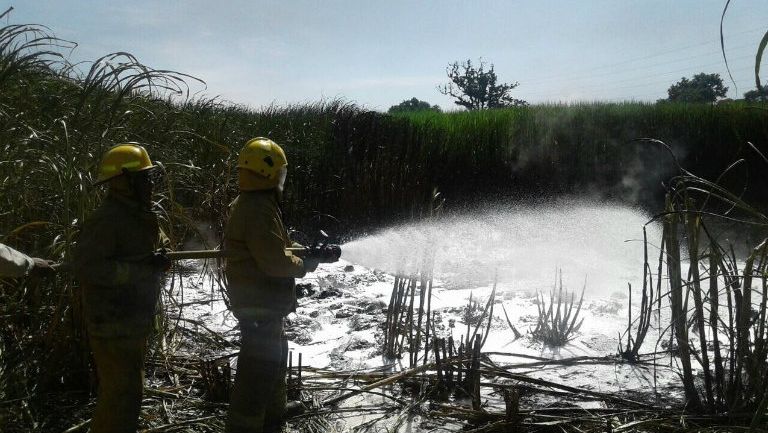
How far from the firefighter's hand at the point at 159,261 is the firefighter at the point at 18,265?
0.47 m

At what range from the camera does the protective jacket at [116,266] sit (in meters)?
3.03

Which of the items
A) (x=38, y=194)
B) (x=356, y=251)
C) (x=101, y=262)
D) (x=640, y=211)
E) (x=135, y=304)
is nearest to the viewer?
(x=101, y=262)

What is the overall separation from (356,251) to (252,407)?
5.86m

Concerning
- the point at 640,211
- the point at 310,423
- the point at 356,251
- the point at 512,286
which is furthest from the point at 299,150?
the point at 310,423

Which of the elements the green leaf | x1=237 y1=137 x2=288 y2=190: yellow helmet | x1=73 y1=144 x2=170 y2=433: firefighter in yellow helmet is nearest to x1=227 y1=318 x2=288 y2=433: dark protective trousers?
x1=73 y1=144 x2=170 y2=433: firefighter in yellow helmet

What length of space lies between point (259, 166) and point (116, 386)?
1319 mm

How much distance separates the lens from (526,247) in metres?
9.67

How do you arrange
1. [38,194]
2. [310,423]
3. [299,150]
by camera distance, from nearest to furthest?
[310,423]
[38,194]
[299,150]

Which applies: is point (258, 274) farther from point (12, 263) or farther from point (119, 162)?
point (12, 263)

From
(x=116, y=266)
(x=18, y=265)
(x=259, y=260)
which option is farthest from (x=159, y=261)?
(x=18, y=265)

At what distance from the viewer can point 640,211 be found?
1268 centimetres

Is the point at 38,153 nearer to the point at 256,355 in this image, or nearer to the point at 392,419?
the point at 256,355

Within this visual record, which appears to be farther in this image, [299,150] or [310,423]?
[299,150]

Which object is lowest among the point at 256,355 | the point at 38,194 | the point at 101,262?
the point at 256,355
